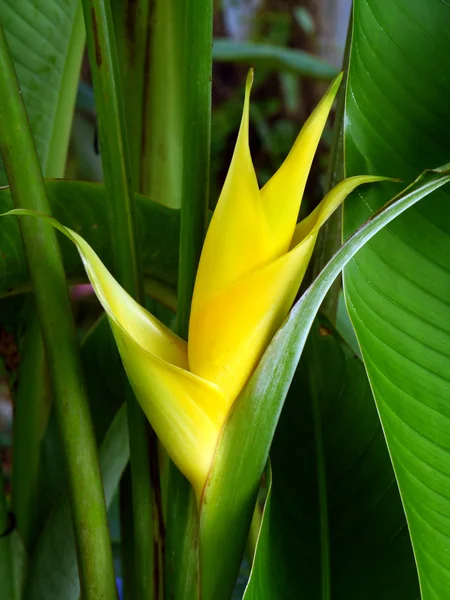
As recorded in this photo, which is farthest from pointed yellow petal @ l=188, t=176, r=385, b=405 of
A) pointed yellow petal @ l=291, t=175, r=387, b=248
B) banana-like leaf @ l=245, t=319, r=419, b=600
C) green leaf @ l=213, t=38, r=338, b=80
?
green leaf @ l=213, t=38, r=338, b=80

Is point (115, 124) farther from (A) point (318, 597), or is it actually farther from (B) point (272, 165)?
(B) point (272, 165)

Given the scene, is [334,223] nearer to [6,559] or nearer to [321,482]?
[321,482]

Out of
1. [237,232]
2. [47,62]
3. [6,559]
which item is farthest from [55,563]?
[47,62]

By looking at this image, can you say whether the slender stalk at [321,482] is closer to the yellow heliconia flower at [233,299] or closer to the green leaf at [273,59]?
the yellow heliconia flower at [233,299]

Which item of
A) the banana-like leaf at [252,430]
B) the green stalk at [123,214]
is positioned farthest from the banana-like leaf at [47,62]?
the banana-like leaf at [252,430]

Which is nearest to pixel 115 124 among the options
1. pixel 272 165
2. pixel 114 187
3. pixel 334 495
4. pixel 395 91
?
pixel 114 187

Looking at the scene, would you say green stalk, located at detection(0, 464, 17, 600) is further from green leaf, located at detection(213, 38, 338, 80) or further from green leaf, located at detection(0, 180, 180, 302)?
green leaf, located at detection(213, 38, 338, 80)
